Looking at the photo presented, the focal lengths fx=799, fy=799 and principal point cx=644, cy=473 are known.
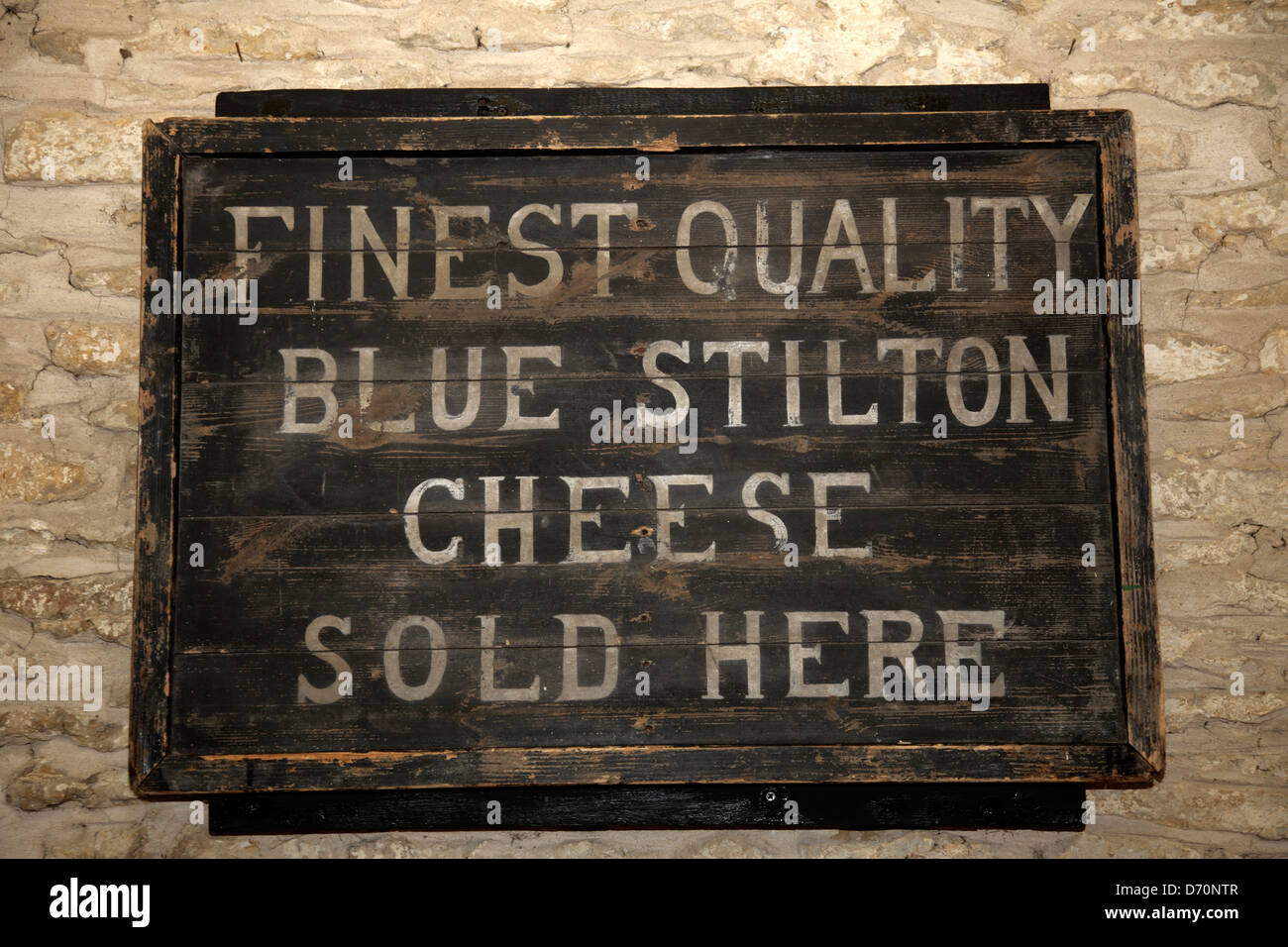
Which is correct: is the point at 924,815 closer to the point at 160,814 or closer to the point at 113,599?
the point at 160,814

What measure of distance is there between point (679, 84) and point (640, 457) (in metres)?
1.18

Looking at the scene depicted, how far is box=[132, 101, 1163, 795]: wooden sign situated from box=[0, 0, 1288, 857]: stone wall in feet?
0.67

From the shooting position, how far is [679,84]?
2480 millimetres

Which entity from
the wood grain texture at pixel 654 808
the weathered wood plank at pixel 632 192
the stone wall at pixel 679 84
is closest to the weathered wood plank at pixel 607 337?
the weathered wood plank at pixel 632 192

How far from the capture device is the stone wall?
7.71ft

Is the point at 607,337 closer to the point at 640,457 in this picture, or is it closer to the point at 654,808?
the point at 640,457

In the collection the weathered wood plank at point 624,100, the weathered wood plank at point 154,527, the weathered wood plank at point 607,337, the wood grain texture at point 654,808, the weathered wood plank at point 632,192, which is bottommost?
the wood grain texture at point 654,808

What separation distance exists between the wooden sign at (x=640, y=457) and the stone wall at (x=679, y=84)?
205 mm

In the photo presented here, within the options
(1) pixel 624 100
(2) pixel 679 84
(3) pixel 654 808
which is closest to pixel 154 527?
(3) pixel 654 808

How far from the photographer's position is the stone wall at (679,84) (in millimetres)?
2350

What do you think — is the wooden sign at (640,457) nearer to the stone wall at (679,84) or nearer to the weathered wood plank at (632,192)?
the weathered wood plank at (632,192)

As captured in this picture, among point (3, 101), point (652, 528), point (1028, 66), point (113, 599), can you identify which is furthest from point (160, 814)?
point (1028, 66)

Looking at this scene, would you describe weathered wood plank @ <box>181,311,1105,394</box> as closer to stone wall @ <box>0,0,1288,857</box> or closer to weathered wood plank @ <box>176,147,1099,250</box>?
weathered wood plank @ <box>176,147,1099,250</box>
